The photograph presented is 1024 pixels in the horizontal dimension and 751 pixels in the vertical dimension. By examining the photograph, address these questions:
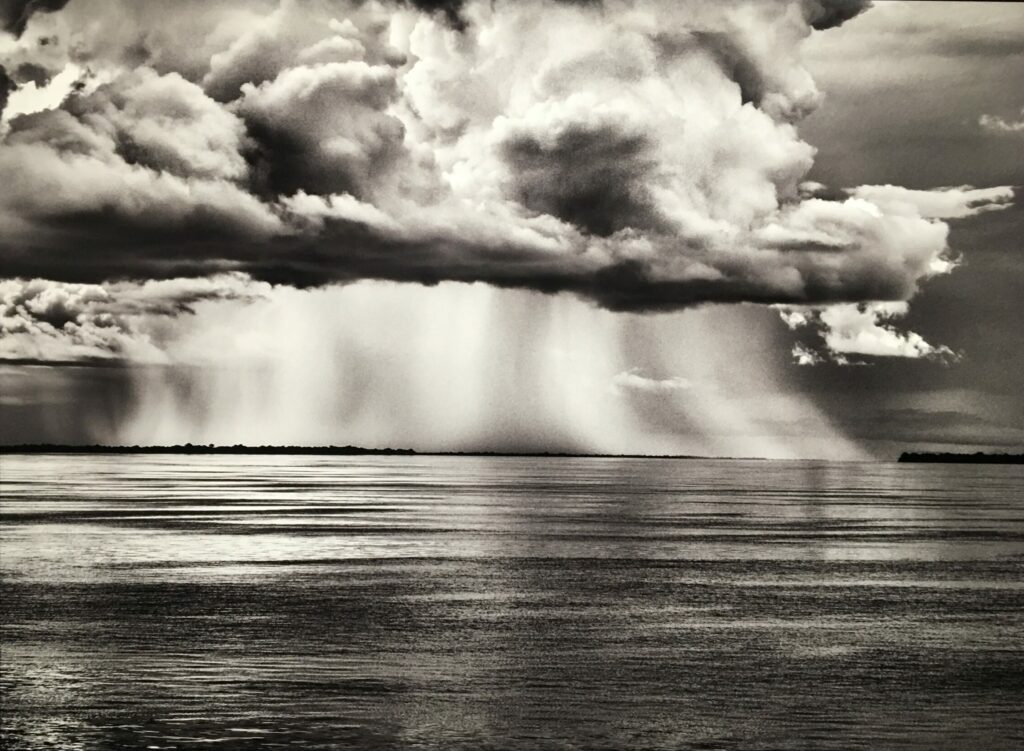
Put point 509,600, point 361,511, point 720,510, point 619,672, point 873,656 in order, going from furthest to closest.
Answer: point 720,510, point 361,511, point 509,600, point 873,656, point 619,672

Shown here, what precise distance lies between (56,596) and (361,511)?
44877 mm

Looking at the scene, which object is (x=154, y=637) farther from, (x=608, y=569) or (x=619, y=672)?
(x=608, y=569)

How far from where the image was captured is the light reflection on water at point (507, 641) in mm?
18203

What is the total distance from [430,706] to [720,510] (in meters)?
64.1

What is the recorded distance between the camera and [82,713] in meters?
18.7

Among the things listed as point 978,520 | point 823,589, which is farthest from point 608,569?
point 978,520

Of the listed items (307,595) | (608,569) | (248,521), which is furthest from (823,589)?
(248,521)

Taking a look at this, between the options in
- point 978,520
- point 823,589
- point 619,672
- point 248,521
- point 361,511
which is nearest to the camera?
point 619,672

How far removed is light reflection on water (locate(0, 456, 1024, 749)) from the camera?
717 inches

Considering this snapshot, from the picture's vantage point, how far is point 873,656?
24094mm

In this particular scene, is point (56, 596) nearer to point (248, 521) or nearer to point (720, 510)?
point (248, 521)

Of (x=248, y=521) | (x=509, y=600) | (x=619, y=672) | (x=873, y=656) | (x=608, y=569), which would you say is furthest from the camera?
(x=248, y=521)

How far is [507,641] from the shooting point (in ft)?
83.3

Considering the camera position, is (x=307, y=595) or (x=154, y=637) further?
(x=307, y=595)
